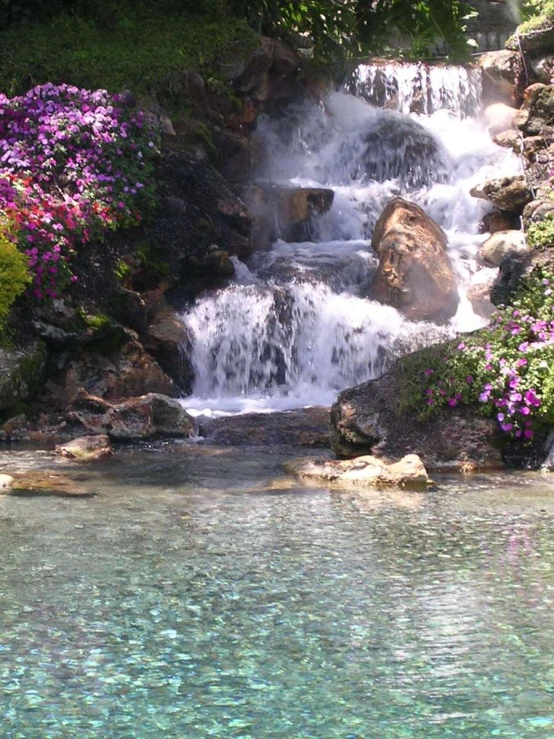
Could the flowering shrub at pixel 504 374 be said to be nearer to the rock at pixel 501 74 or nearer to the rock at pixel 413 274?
the rock at pixel 413 274

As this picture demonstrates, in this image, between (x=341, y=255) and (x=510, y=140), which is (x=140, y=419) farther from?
(x=510, y=140)

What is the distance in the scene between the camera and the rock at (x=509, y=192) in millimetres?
17109

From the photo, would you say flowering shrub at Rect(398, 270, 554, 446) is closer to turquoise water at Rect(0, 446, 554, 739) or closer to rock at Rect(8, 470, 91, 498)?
turquoise water at Rect(0, 446, 554, 739)

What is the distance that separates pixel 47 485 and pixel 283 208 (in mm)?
10214

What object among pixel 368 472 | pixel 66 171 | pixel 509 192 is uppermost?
pixel 66 171

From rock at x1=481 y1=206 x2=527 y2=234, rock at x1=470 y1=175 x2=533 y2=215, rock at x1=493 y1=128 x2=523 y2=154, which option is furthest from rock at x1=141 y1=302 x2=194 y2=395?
rock at x1=493 y1=128 x2=523 y2=154

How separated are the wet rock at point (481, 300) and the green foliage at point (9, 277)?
6.81 meters

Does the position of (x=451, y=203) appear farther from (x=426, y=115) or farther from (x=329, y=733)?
(x=329, y=733)

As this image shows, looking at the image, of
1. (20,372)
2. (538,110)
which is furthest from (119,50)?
(20,372)

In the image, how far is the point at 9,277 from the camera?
42.4 ft

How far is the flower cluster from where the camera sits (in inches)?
405

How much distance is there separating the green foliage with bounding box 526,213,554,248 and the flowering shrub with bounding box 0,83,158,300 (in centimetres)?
557

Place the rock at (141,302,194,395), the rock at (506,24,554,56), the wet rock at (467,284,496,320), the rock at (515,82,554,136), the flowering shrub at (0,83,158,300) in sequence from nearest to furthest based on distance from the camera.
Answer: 1. the flowering shrub at (0,83,158,300)
2. the rock at (141,302,194,395)
3. the wet rock at (467,284,496,320)
4. the rock at (515,82,554,136)
5. the rock at (506,24,554,56)

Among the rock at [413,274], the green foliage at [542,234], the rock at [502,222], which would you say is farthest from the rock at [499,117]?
the green foliage at [542,234]
